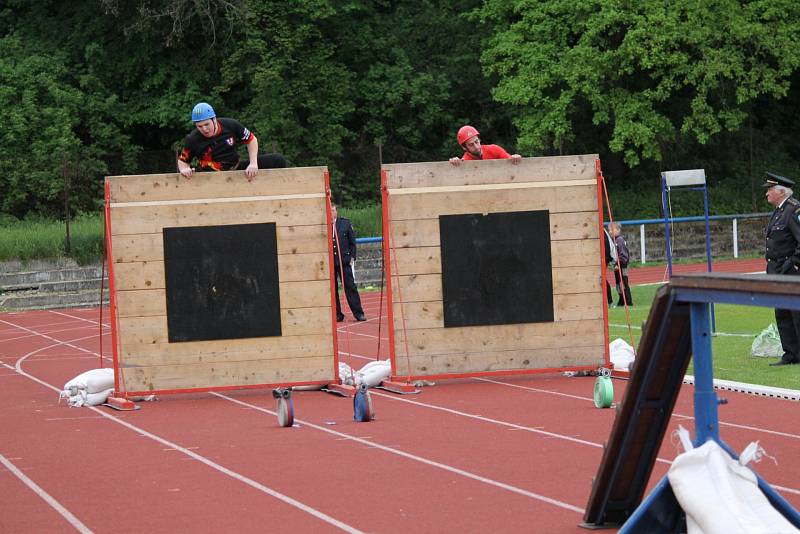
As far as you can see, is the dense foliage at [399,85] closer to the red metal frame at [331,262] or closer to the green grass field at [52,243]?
the green grass field at [52,243]

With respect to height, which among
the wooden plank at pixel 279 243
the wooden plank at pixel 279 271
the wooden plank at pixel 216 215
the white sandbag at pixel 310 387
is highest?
the wooden plank at pixel 216 215

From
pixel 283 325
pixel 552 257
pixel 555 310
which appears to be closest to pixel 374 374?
pixel 283 325

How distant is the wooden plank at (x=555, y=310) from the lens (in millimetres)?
12219

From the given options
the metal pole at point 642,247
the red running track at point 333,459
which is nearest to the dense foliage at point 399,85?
the metal pole at point 642,247

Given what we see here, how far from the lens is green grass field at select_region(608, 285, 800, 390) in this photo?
1179 cm

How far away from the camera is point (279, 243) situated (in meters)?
12.0

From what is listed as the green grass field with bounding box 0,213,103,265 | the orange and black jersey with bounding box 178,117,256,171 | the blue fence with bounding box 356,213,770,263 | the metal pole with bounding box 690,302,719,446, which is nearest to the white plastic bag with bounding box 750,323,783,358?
the orange and black jersey with bounding box 178,117,256,171

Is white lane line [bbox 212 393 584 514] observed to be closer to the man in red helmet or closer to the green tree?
the man in red helmet

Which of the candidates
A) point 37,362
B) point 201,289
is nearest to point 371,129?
point 37,362

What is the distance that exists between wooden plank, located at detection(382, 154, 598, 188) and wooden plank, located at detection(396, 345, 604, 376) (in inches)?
66.5

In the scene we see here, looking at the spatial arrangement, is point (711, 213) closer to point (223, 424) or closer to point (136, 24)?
point (136, 24)

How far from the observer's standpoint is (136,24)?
36594 mm

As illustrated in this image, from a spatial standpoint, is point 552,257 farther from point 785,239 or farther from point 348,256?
point 348,256

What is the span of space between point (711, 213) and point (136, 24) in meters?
17.9
